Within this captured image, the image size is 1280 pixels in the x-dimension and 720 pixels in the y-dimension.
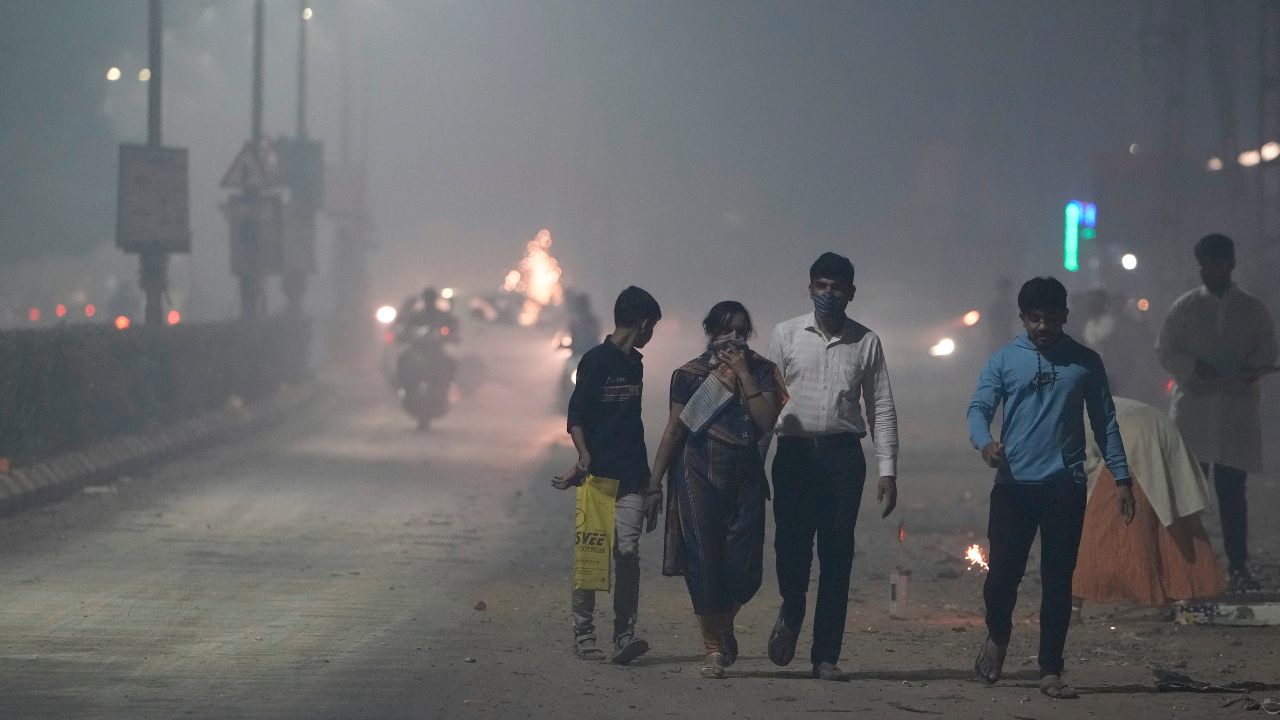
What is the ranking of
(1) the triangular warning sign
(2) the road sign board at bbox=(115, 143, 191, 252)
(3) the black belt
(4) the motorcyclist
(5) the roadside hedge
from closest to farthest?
(3) the black belt
(5) the roadside hedge
(2) the road sign board at bbox=(115, 143, 191, 252)
(4) the motorcyclist
(1) the triangular warning sign

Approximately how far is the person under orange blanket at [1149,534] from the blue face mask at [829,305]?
2.21 meters

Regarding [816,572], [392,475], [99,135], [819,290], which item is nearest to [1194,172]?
[392,475]

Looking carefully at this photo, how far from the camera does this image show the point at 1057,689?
6.77 meters

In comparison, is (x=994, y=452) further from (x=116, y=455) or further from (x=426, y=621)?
(x=116, y=455)

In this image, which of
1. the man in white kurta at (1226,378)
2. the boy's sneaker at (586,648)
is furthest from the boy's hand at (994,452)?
the man in white kurta at (1226,378)

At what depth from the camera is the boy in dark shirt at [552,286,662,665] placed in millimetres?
7586

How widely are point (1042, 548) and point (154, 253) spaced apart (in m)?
16.2

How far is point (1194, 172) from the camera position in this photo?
35531 mm

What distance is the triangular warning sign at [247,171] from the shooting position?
81.5ft

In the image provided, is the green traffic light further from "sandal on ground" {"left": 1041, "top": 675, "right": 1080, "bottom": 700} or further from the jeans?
"sandal on ground" {"left": 1041, "top": 675, "right": 1080, "bottom": 700}

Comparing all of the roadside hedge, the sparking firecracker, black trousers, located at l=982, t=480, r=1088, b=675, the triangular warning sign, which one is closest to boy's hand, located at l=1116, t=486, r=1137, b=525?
black trousers, located at l=982, t=480, r=1088, b=675

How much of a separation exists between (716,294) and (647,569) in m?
85.6

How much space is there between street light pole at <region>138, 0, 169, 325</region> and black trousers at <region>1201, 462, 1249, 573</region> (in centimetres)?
1473

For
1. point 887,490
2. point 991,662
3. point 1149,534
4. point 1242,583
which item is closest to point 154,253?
point 1242,583
